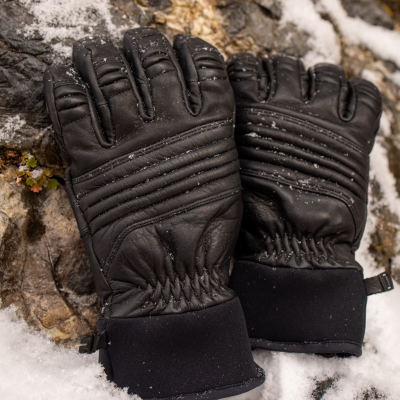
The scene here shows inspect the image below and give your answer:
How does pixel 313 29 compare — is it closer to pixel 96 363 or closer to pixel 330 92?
pixel 330 92

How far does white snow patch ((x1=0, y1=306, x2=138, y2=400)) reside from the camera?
127 cm

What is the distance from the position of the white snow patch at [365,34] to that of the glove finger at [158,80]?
1.32 metres

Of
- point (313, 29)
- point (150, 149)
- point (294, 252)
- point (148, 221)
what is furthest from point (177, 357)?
point (313, 29)

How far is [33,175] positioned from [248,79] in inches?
39.9

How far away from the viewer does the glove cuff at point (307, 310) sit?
1.43 meters

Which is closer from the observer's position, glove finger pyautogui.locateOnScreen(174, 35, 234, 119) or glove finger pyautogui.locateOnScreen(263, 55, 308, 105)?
glove finger pyautogui.locateOnScreen(174, 35, 234, 119)

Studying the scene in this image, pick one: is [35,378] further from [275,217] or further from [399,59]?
[399,59]

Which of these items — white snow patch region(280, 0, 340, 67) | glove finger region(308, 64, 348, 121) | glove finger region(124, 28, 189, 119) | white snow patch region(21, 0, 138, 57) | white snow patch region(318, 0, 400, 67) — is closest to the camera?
glove finger region(124, 28, 189, 119)

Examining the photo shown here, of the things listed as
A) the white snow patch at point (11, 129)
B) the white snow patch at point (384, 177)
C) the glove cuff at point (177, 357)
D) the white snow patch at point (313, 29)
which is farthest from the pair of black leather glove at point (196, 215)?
the white snow patch at point (313, 29)

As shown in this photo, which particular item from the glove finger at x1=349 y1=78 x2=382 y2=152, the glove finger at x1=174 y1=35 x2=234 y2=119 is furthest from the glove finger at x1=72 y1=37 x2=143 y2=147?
the glove finger at x1=349 y1=78 x2=382 y2=152

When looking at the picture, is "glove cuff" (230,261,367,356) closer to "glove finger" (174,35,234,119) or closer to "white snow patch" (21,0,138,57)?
"glove finger" (174,35,234,119)

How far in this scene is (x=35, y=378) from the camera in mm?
1310

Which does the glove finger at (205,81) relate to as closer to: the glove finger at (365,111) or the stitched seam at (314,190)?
the stitched seam at (314,190)

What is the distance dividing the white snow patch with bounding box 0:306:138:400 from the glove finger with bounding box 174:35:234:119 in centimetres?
107
